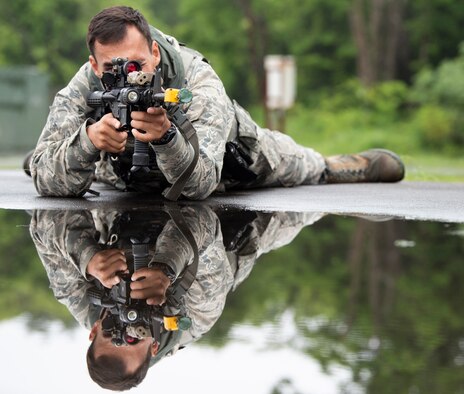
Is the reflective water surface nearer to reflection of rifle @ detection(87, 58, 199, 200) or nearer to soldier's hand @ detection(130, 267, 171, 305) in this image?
soldier's hand @ detection(130, 267, 171, 305)

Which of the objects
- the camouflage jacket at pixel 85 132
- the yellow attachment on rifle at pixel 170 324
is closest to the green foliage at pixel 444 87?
the camouflage jacket at pixel 85 132

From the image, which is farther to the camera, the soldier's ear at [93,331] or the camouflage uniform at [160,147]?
the camouflage uniform at [160,147]

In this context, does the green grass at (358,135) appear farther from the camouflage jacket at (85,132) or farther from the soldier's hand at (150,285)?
the soldier's hand at (150,285)

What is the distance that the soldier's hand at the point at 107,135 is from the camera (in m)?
4.46

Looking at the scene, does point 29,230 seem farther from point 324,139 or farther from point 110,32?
point 324,139

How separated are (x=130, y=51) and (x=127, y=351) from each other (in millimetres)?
2555

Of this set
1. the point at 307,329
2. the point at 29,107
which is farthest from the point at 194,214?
the point at 29,107

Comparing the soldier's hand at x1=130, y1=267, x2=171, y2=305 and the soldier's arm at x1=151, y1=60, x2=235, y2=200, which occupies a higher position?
the soldier's hand at x1=130, y1=267, x2=171, y2=305

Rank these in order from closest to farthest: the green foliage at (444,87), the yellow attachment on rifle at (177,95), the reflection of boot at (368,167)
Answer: the yellow attachment on rifle at (177,95)
the reflection of boot at (368,167)
the green foliage at (444,87)

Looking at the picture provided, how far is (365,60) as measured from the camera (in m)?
31.7

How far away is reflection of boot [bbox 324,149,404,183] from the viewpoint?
24.5 feet

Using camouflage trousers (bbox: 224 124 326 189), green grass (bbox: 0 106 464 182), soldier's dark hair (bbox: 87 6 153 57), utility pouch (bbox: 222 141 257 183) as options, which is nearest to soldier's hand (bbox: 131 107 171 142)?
soldier's dark hair (bbox: 87 6 153 57)

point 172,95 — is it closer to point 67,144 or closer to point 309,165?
point 67,144

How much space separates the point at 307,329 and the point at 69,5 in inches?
1365
